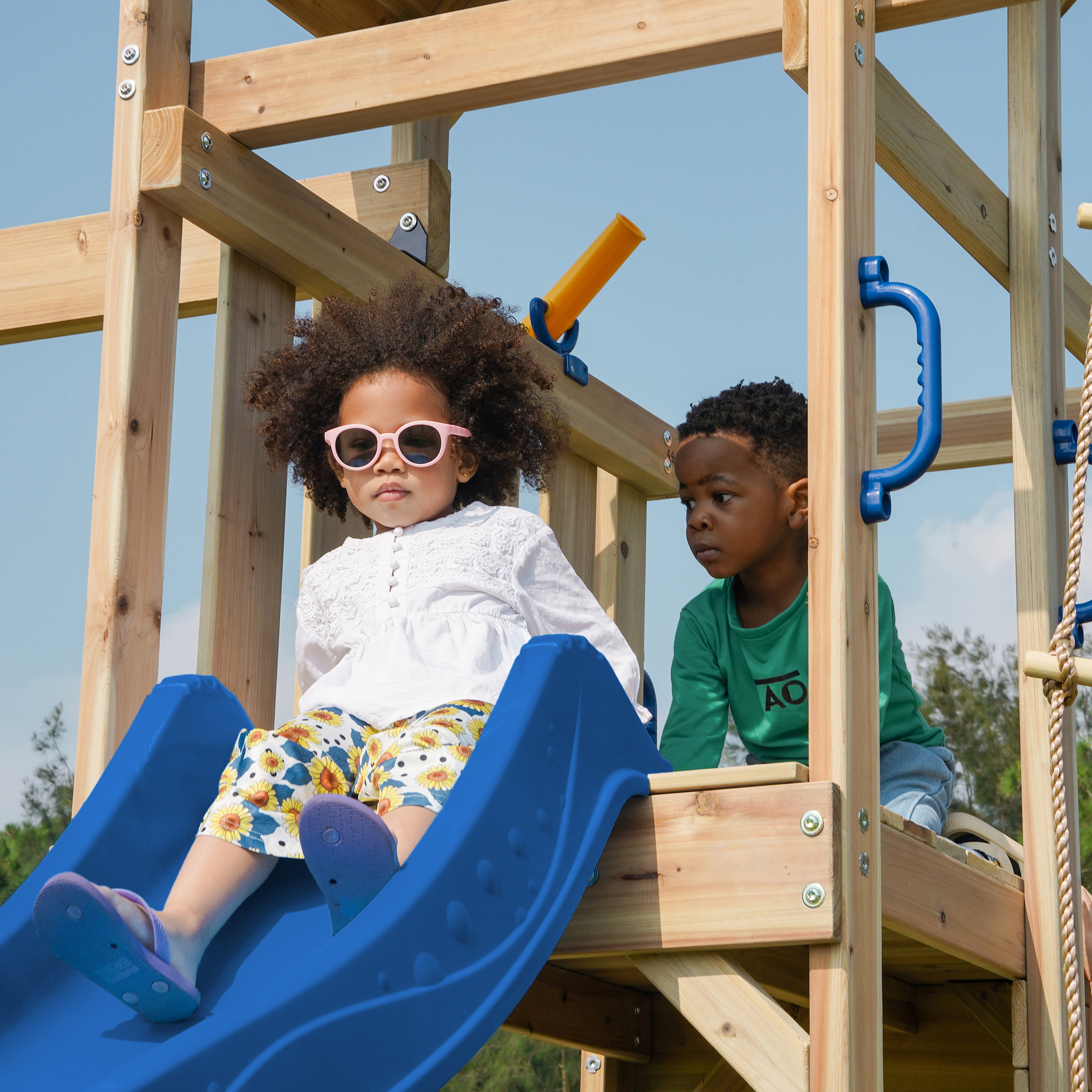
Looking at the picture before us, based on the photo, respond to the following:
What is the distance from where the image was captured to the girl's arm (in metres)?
2.83

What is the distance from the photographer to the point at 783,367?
Result: 421 cm

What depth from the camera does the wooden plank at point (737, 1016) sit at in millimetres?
2248

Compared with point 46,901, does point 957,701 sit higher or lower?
higher

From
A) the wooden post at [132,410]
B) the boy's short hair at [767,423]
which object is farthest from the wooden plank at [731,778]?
the boy's short hair at [767,423]

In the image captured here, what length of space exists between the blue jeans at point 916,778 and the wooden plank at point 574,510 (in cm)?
123

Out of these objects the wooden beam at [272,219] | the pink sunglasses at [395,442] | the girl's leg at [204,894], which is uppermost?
the wooden beam at [272,219]

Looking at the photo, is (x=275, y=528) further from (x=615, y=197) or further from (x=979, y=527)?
(x=979, y=527)

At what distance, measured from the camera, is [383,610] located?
9.31 feet

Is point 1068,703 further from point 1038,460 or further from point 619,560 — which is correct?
point 619,560

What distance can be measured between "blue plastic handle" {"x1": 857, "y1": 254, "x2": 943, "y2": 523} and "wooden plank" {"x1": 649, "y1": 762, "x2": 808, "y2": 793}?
398 mm

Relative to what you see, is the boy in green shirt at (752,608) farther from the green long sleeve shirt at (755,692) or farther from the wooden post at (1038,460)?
the wooden post at (1038,460)

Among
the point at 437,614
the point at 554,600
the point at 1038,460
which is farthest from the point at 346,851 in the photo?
the point at 1038,460

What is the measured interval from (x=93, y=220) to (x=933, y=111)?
198cm

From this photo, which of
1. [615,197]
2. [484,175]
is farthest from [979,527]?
[484,175]
